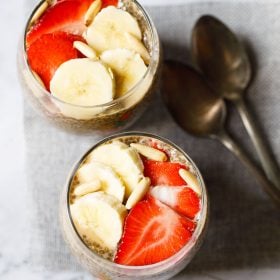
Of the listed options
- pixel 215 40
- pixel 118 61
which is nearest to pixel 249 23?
pixel 215 40

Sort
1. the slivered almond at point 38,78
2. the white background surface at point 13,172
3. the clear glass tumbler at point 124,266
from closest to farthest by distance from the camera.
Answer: the clear glass tumbler at point 124,266 < the slivered almond at point 38,78 < the white background surface at point 13,172

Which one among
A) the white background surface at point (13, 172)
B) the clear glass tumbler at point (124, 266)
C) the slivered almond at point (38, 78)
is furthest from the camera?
the white background surface at point (13, 172)

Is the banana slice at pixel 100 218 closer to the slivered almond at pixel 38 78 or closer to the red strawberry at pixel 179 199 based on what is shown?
the red strawberry at pixel 179 199

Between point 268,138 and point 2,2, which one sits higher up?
point 2,2

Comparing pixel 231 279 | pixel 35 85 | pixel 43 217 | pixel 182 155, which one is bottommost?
pixel 231 279

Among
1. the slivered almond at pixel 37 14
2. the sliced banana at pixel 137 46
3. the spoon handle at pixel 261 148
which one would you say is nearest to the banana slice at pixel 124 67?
the sliced banana at pixel 137 46

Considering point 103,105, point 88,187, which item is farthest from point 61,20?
point 88,187

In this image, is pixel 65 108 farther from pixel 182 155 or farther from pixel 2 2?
pixel 2 2

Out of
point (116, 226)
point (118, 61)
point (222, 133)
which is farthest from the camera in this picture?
point (222, 133)
